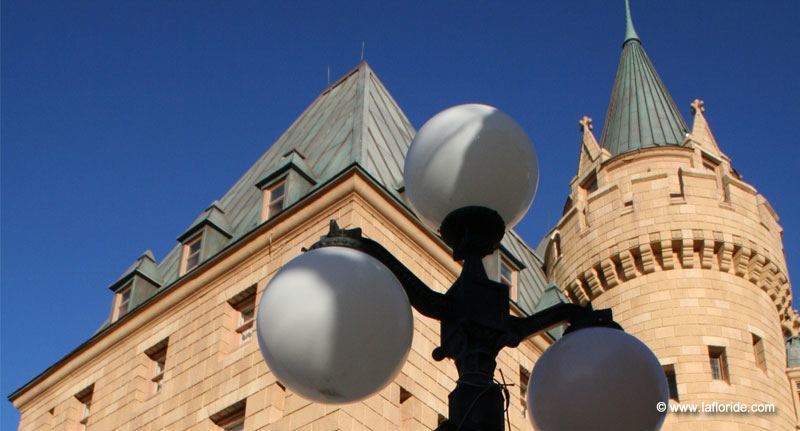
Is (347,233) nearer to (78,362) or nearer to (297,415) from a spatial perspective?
(297,415)

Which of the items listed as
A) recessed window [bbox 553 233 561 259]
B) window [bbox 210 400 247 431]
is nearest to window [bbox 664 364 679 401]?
recessed window [bbox 553 233 561 259]

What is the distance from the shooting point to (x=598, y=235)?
2850cm

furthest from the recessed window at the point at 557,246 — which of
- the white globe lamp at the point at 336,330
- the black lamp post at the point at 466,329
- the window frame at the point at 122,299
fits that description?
the white globe lamp at the point at 336,330

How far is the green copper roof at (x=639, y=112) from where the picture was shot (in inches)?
1193

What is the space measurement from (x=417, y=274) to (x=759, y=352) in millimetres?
10904

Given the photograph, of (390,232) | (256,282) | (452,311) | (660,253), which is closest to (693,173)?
(660,253)

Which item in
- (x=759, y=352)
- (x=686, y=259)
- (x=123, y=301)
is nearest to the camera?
(x=123, y=301)

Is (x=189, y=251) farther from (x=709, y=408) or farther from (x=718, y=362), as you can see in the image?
(x=718, y=362)

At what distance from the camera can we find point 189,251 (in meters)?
24.1

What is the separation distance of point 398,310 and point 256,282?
16.3 metres

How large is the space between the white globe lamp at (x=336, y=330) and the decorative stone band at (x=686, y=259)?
22.9 m

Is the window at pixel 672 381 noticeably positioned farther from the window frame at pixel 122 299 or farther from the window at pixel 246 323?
the window frame at pixel 122 299

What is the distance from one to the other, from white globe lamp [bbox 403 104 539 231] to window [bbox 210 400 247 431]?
46.5ft

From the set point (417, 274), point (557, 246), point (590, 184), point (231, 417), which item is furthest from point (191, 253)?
point (590, 184)
